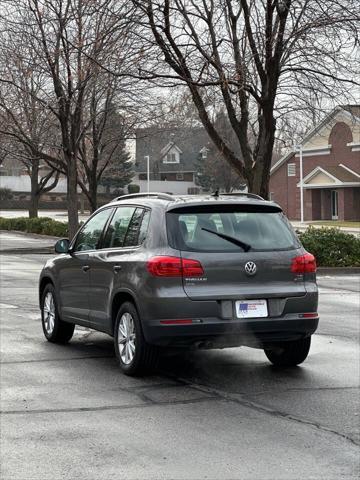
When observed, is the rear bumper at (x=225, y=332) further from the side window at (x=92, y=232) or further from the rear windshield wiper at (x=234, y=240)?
the side window at (x=92, y=232)

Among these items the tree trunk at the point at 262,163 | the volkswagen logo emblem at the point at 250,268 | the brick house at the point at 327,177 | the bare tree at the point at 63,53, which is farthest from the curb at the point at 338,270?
the brick house at the point at 327,177

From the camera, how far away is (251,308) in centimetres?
820

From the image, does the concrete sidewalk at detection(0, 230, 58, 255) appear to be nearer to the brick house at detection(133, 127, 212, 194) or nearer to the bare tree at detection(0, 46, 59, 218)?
the bare tree at detection(0, 46, 59, 218)

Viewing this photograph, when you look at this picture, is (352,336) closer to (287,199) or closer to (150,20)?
(150,20)

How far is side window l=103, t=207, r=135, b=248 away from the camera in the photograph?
30.2 ft

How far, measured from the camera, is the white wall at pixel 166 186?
9994 cm

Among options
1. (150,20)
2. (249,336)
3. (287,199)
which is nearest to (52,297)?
(249,336)

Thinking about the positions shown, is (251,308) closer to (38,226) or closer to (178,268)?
(178,268)

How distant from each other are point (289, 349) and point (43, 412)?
297cm

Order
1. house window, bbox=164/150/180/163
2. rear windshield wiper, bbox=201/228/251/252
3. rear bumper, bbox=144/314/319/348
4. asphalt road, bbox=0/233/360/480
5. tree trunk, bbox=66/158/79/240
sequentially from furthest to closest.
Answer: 1. house window, bbox=164/150/180/163
2. tree trunk, bbox=66/158/79/240
3. rear windshield wiper, bbox=201/228/251/252
4. rear bumper, bbox=144/314/319/348
5. asphalt road, bbox=0/233/360/480

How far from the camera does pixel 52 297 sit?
10781 millimetres

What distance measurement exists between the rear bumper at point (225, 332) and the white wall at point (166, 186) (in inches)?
3576

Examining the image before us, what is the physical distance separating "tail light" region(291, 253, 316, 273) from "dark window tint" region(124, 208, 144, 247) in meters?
1.60

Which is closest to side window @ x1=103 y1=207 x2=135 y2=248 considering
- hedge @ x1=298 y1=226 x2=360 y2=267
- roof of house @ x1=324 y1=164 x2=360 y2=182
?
hedge @ x1=298 y1=226 x2=360 y2=267
